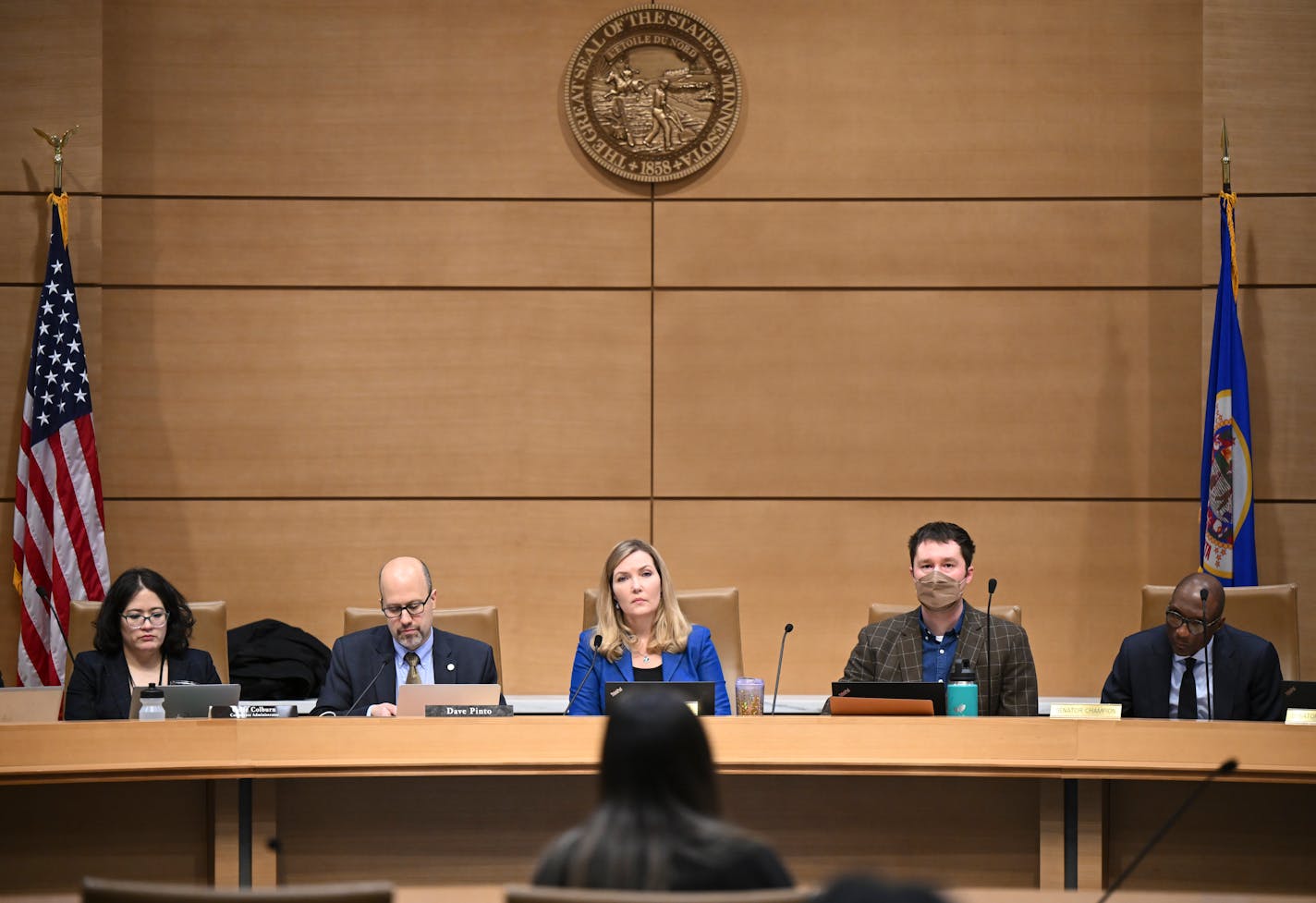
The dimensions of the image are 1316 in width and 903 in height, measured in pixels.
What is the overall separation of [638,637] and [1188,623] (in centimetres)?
158

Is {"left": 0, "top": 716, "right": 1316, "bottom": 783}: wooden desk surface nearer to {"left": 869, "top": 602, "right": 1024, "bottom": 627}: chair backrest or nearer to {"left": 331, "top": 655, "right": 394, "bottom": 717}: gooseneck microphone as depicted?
{"left": 331, "top": 655, "right": 394, "bottom": 717}: gooseneck microphone

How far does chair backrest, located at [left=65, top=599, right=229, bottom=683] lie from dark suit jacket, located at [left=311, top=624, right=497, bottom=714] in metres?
0.71

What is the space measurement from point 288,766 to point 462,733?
0.39 m

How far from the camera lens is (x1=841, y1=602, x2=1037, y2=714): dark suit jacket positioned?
410cm

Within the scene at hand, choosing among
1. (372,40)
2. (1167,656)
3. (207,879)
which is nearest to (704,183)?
(372,40)

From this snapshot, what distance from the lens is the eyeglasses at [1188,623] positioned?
159 inches

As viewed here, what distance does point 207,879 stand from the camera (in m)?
3.23

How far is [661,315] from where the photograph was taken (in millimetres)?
6031

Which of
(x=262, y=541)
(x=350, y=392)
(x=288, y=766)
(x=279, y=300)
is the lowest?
(x=288, y=766)

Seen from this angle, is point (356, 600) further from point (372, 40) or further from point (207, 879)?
point (207, 879)

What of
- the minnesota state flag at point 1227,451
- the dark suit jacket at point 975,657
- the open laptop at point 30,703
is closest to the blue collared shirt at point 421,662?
the open laptop at point 30,703

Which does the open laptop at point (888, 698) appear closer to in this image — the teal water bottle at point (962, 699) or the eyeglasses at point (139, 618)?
the teal water bottle at point (962, 699)

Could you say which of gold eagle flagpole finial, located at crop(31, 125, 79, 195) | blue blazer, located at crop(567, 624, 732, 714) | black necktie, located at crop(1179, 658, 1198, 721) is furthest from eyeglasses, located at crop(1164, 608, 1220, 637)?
gold eagle flagpole finial, located at crop(31, 125, 79, 195)

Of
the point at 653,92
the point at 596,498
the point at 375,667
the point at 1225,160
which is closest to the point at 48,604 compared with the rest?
the point at 375,667
